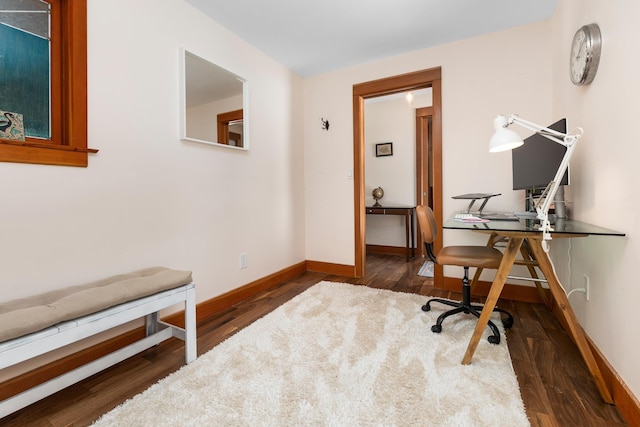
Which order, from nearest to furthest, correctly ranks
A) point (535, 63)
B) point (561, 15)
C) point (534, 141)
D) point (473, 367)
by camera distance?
point (473, 367) < point (534, 141) < point (561, 15) < point (535, 63)

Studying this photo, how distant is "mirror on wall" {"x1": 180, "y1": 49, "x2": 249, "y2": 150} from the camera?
2061mm

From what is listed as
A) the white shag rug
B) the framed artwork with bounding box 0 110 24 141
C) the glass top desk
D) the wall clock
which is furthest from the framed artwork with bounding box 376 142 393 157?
the framed artwork with bounding box 0 110 24 141

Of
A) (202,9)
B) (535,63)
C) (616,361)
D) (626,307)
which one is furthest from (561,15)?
(202,9)

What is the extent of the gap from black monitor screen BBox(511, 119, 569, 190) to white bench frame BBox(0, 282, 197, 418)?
2.17 metres

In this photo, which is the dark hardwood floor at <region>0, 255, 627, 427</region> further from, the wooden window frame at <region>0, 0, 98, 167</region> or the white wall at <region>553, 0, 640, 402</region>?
the wooden window frame at <region>0, 0, 98, 167</region>

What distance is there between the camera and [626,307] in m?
1.18

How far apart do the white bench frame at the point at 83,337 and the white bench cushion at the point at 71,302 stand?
0.03 meters

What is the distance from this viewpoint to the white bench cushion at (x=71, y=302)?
1007 millimetres

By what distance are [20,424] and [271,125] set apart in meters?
2.58

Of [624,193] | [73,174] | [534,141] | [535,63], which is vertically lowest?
[624,193]

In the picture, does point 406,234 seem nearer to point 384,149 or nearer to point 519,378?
point 384,149

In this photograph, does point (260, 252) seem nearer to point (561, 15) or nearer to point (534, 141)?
point (534, 141)

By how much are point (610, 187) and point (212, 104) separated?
2523 mm

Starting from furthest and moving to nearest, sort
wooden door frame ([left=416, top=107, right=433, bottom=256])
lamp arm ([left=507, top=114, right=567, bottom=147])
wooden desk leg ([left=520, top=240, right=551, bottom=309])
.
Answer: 1. wooden door frame ([left=416, top=107, right=433, bottom=256])
2. wooden desk leg ([left=520, top=240, right=551, bottom=309])
3. lamp arm ([left=507, top=114, right=567, bottom=147])
